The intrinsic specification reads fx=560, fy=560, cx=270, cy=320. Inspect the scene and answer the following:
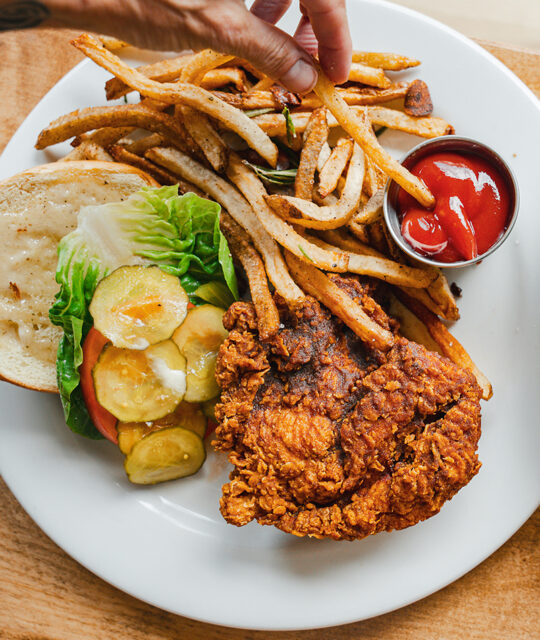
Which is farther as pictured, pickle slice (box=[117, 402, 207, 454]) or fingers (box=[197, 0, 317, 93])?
pickle slice (box=[117, 402, 207, 454])

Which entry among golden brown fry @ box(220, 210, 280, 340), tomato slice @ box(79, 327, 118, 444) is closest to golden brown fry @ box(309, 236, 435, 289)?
golden brown fry @ box(220, 210, 280, 340)

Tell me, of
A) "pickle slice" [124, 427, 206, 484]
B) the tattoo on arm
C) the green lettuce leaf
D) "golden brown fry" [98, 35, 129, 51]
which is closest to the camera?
the tattoo on arm

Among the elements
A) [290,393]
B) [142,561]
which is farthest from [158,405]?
[142,561]

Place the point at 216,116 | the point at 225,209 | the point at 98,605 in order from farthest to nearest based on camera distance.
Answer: the point at 98,605 < the point at 225,209 < the point at 216,116

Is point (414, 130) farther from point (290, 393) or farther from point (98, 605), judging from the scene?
point (98, 605)

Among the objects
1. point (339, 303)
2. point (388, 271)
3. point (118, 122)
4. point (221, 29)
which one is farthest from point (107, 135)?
point (388, 271)

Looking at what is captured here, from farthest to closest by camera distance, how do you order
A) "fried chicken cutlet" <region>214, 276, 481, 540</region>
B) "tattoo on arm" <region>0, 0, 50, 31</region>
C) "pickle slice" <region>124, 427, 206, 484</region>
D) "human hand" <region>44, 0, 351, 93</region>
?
"pickle slice" <region>124, 427, 206, 484</region>, "fried chicken cutlet" <region>214, 276, 481, 540</region>, "human hand" <region>44, 0, 351, 93</region>, "tattoo on arm" <region>0, 0, 50, 31</region>

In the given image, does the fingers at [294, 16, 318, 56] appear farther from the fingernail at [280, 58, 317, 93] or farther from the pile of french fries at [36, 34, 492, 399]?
the fingernail at [280, 58, 317, 93]

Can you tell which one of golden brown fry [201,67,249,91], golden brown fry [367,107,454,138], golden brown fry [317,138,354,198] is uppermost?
golden brown fry [367,107,454,138]
